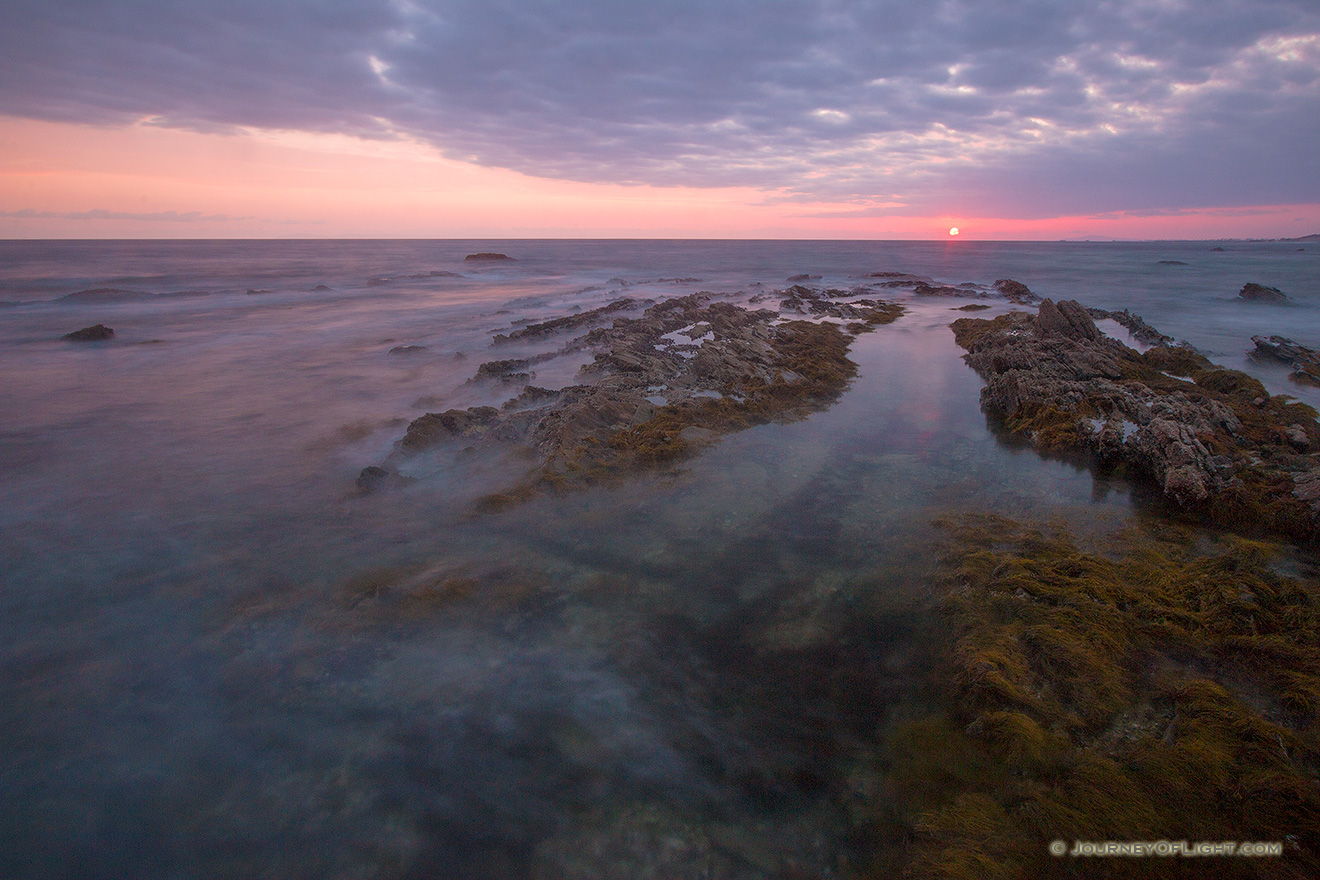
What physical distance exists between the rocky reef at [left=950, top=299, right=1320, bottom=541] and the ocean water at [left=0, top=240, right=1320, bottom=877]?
743 mm

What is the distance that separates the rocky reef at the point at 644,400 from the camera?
30.5 feet

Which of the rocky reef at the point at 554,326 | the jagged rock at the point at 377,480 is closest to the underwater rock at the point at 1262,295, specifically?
the rocky reef at the point at 554,326

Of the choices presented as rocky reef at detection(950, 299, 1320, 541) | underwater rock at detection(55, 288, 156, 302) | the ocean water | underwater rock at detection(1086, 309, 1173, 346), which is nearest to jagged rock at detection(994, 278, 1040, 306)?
underwater rock at detection(1086, 309, 1173, 346)

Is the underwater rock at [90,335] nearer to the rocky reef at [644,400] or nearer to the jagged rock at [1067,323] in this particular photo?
the rocky reef at [644,400]

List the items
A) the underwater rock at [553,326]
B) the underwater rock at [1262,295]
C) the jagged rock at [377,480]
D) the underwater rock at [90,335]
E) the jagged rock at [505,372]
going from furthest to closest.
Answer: the underwater rock at [1262,295]
the underwater rock at [90,335]
the underwater rock at [553,326]
the jagged rock at [505,372]
the jagged rock at [377,480]

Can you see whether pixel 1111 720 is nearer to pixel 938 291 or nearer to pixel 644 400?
pixel 644 400

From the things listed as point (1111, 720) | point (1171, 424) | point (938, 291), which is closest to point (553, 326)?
point (1171, 424)

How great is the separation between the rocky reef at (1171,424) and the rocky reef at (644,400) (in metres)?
4.02

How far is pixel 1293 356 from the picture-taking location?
15891 mm

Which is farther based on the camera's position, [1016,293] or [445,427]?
[1016,293]

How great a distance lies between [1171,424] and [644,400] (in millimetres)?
8875

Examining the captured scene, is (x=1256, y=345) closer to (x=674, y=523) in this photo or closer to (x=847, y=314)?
(x=847, y=314)

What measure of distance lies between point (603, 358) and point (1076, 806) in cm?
1300

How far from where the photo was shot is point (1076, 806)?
11.5ft
